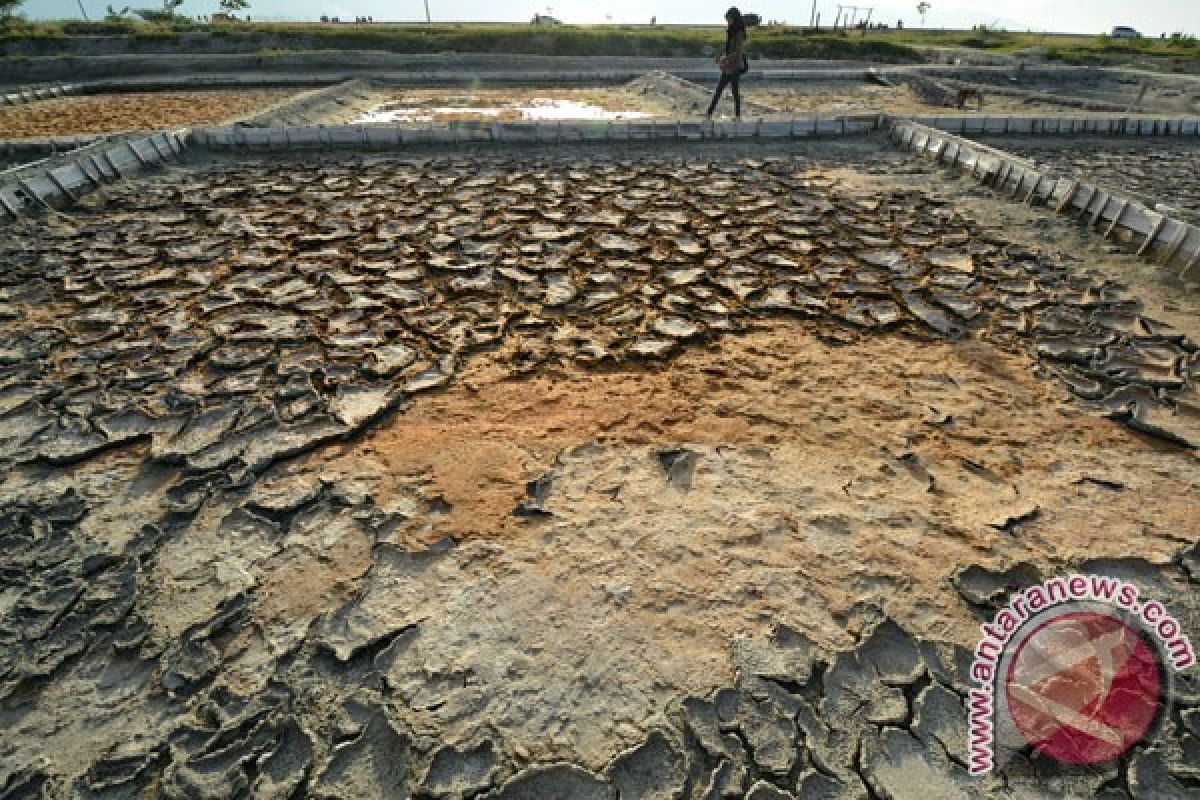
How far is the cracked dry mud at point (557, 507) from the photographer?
1.52 metres

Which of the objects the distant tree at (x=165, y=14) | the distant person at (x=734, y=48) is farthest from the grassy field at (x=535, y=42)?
the distant person at (x=734, y=48)

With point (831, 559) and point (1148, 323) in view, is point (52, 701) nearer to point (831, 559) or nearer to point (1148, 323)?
point (831, 559)

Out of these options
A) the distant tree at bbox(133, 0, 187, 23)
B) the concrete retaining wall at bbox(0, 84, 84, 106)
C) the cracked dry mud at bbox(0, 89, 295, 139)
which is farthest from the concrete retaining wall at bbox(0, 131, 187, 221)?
the distant tree at bbox(133, 0, 187, 23)

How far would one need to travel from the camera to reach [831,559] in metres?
1.97

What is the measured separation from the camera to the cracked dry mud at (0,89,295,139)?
27.3 ft

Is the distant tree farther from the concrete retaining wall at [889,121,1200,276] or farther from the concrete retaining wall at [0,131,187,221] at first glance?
the concrete retaining wall at [889,121,1200,276]

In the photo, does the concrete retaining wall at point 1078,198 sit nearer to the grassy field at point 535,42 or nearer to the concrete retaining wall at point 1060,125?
the concrete retaining wall at point 1060,125

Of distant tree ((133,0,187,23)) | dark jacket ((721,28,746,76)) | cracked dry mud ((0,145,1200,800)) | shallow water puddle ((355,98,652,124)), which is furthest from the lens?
distant tree ((133,0,187,23))

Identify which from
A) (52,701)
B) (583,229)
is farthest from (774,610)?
(583,229)

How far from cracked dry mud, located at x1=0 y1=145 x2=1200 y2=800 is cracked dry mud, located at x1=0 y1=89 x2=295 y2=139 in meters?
5.73

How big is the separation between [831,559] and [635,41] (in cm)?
1930

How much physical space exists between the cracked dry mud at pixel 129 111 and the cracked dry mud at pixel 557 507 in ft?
18.8

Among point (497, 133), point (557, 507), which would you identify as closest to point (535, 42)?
point (497, 133)

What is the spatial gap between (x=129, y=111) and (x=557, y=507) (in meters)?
11.6
